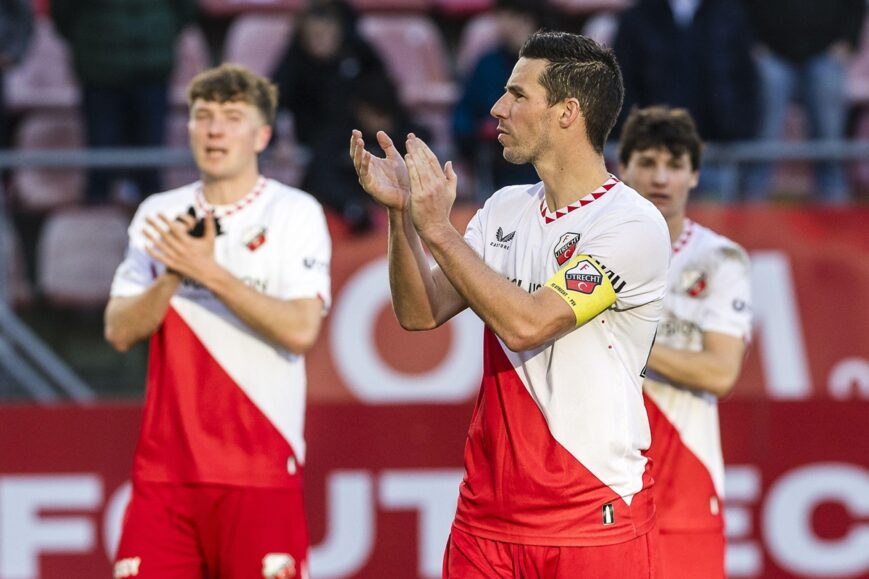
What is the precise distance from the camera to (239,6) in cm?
1105

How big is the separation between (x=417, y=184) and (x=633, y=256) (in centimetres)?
66

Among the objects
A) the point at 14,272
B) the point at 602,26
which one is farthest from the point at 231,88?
the point at 602,26

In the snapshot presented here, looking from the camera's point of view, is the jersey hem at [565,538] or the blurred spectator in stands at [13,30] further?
the blurred spectator in stands at [13,30]

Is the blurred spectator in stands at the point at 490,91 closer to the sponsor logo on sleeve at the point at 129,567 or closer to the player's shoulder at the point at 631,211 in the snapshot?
the sponsor logo on sleeve at the point at 129,567

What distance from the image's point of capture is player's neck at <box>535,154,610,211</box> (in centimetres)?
426

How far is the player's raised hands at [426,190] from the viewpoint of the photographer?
3.96m

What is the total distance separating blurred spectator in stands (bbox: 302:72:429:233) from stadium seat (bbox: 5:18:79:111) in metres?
2.35

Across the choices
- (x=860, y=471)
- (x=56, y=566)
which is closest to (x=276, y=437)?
(x=56, y=566)

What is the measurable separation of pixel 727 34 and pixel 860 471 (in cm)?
345

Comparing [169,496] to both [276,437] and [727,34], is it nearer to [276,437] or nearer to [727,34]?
[276,437]

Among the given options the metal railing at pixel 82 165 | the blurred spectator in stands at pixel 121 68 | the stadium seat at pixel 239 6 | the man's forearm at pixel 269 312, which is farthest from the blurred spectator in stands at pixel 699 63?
the man's forearm at pixel 269 312

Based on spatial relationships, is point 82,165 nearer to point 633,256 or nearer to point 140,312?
point 140,312

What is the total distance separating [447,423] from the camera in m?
6.94

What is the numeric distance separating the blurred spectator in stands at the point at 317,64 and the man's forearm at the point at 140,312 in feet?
12.5
